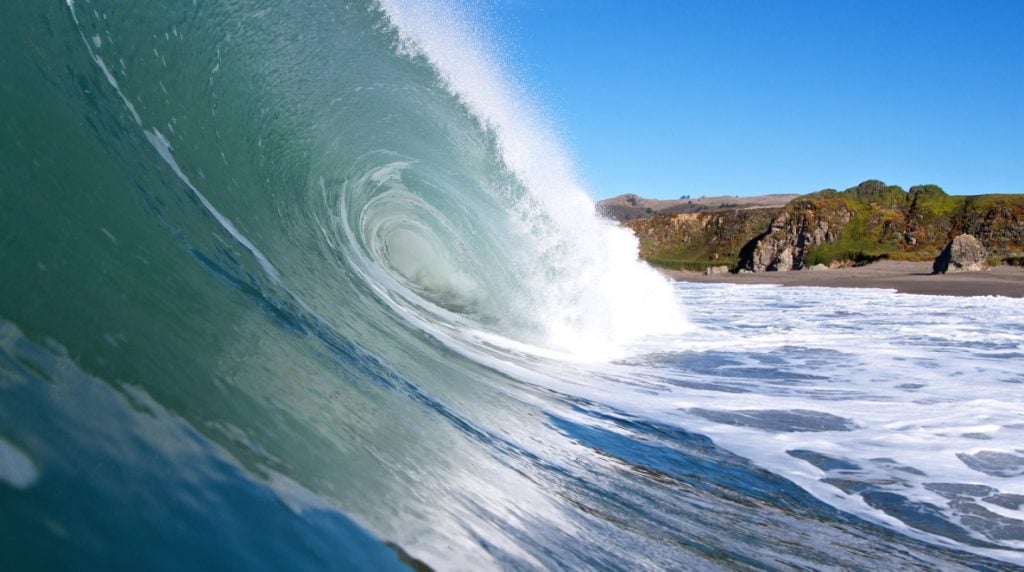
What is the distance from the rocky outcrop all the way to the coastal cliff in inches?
3.3

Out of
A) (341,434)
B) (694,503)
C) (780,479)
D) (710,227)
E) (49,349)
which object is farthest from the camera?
(710,227)

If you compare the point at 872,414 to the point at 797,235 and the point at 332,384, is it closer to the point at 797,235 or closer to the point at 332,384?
the point at 332,384

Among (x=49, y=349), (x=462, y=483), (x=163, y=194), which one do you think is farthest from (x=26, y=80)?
(x=462, y=483)

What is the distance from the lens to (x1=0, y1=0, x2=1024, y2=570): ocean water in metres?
1.62

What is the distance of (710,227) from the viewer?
90.7 m

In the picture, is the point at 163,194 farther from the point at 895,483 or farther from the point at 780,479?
the point at 895,483

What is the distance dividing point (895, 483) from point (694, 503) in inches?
54.0

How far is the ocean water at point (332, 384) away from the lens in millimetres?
1616

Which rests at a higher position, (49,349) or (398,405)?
(49,349)

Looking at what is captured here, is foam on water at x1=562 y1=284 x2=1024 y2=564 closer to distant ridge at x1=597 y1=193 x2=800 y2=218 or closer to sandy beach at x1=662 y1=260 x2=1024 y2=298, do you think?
sandy beach at x1=662 y1=260 x2=1024 y2=298

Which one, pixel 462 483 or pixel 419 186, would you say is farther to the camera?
pixel 419 186

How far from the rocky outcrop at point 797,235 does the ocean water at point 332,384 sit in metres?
61.4

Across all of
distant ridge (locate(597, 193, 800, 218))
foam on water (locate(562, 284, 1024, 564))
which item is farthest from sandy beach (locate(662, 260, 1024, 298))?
distant ridge (locate(597, 193, 800, 218))

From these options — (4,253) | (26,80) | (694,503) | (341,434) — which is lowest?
(694,503)
